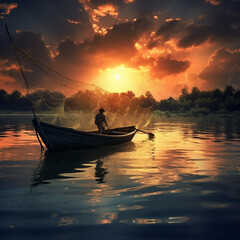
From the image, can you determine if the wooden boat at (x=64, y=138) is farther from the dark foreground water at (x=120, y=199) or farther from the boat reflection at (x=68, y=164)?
the dark foreground water at (x=120, y=199)

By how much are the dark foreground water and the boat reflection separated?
4cm

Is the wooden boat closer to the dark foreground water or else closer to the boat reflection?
the boat reflection

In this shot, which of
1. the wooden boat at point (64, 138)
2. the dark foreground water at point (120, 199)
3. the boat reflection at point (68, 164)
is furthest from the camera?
the wooden boat at point (64, 138)

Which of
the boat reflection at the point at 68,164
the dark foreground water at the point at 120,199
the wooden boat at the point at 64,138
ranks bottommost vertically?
the boat reflection at the point at 68,164

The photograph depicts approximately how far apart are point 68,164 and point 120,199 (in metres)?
6.17

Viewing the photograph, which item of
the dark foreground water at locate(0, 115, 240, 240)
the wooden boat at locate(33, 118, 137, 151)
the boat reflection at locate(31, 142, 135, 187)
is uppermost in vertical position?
the wooden boat at locate(33, 118, 137, 151)

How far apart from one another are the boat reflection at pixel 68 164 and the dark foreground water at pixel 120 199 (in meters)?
0.04

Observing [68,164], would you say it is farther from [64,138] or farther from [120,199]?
[120,199]

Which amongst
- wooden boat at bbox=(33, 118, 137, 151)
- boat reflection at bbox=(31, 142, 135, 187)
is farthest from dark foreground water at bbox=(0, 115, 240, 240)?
wooden boat at bbox=(33, 118, 137, 151)

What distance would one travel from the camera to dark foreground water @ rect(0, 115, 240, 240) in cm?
560

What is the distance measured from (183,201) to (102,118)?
12795mm

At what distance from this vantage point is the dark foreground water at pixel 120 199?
5.60 metres

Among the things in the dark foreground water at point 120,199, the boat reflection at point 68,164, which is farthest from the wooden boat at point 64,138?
the dark foreground water at point 120,199

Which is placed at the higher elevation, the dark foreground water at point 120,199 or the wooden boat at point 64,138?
the wooden boat at point 64,138
